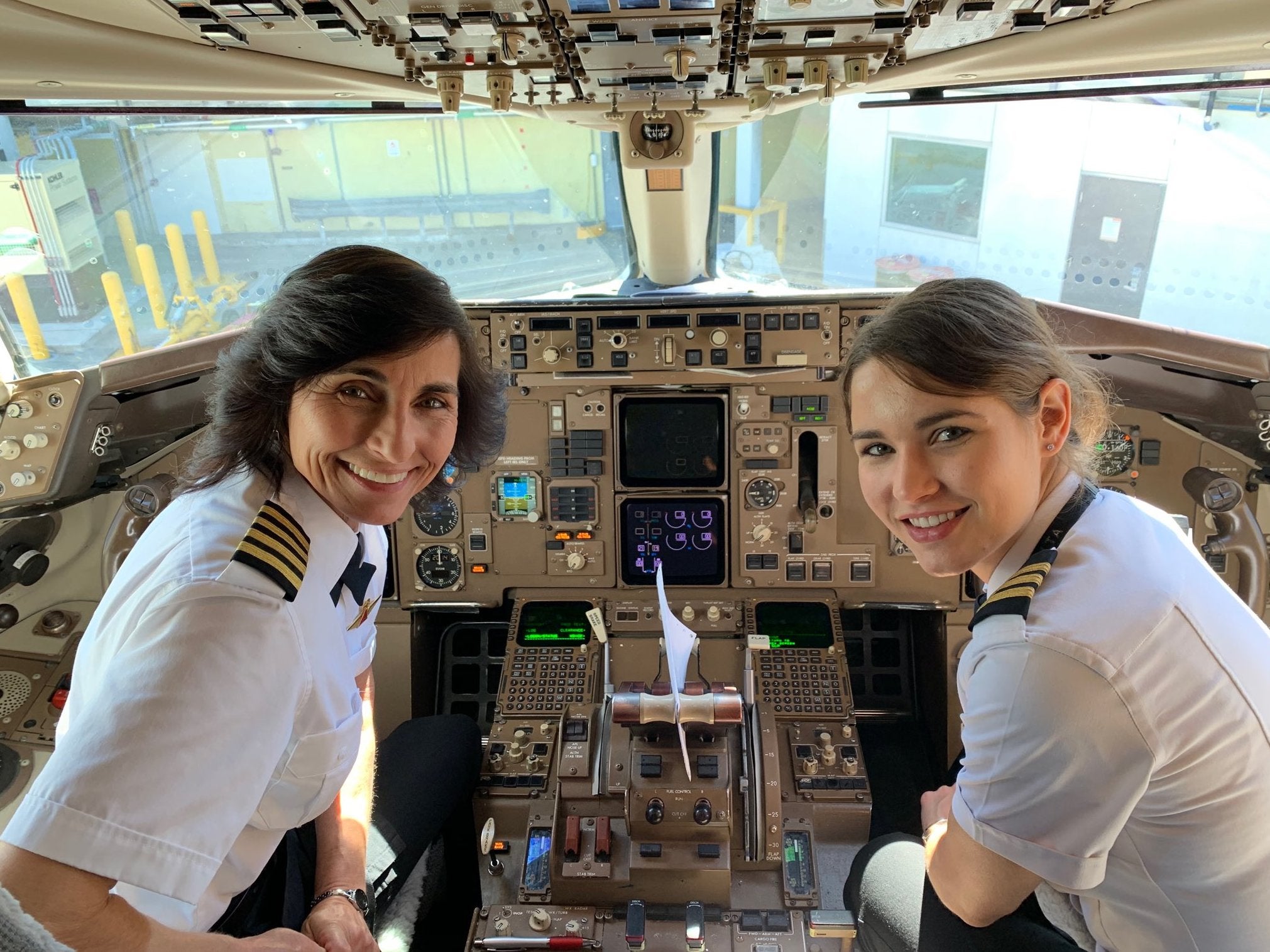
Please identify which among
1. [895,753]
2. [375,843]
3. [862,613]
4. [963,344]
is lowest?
[895,753]

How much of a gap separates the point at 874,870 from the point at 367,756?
1036mm

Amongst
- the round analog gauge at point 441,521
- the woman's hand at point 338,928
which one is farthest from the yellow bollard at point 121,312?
the woman's hand at point 338,928

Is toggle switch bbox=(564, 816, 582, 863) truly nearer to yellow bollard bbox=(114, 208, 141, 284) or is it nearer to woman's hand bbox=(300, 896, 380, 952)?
woman's hand bbox=(300, 896, 380, 952)

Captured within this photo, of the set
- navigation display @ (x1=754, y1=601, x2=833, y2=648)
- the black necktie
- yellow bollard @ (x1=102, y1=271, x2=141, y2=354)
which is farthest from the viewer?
yellow bollard @ (x1=102, y1=271, x2=141, y2=354)

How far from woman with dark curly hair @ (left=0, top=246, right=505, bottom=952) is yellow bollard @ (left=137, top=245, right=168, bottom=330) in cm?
200

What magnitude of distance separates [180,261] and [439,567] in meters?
1.45

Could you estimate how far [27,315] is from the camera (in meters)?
2.81

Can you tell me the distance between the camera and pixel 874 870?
171cm

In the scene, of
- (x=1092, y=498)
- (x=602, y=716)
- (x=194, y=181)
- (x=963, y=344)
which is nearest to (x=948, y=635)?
(x=602, y=716)

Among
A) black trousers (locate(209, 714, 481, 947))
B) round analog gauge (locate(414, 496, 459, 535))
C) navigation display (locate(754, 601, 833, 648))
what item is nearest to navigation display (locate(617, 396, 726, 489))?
navigation display (locate(754, 601, 833, 648))

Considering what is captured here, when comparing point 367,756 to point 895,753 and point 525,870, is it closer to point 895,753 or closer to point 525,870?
point 525,870

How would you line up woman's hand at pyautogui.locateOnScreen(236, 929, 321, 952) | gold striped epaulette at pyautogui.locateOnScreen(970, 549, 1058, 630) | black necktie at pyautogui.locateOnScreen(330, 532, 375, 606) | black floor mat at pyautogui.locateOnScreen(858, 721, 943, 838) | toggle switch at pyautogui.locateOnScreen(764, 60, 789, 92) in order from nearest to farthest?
1. gold striped epaulette at pyautogui.locateOnScreen(970, 549, 1058, 630)
2. woman's hand at pyautogui.locateOnScreen(236, 929, 321, 952)
3. black necktie at pyautogui.locateOnScreen(330, 532, 375, 606)
4. toggle switch at pyautogui.locateOnScreen(764, 60, 789, 92)
5. black floor mat at pyautogui.locateOnScreen(858, 721, 943, 838)

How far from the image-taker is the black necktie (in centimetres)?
135

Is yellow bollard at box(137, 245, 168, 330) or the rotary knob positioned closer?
the rotary knob
